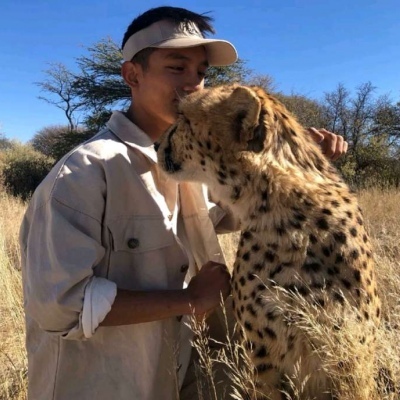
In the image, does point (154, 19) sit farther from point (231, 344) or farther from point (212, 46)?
point (231, 344)

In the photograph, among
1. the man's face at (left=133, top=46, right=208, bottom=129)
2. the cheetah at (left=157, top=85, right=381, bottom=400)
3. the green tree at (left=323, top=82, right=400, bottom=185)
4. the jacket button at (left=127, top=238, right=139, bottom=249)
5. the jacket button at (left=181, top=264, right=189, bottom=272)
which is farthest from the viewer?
the green tree at (left=323, top=82, right=400, bottom=185)

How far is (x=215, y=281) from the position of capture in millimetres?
1580

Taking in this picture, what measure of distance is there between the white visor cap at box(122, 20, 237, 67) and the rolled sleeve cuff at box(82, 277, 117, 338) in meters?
0.89

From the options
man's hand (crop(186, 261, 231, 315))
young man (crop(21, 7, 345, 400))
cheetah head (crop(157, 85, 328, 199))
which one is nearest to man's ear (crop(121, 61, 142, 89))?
young man (crop(21, 7, 345, 400))

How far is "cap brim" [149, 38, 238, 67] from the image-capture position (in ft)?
5.71

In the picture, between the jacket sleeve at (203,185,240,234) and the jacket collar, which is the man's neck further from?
the jacket sleeve at (203,185,240,234)

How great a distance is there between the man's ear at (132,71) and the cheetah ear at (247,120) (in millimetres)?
541

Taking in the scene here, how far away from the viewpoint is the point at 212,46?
1.90m

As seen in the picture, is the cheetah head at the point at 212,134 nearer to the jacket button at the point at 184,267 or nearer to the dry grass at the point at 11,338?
the jacket button at the point at 184,267

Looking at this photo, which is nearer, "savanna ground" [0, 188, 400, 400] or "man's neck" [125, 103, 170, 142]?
"savanna ground" [0, 188, 400, 400]

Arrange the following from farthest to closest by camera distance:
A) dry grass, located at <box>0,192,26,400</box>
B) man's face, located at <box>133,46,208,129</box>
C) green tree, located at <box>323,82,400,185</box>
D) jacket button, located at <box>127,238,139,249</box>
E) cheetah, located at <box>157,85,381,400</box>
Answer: green tree, located at <box>323,82,400,185</box> → dry grass, located at <box>0,192,26,400</box> → man's face, located at <box>133,46,208,129</box> → jacket button, located at <box>127,238,139,249</box> → cheetah, located at <box>157,85,381,400</box>

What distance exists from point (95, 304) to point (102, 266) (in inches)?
7.5

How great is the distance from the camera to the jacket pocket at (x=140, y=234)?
1.51 metres

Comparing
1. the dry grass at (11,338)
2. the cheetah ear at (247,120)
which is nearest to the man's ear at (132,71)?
the cheetah ear at (247,120)
